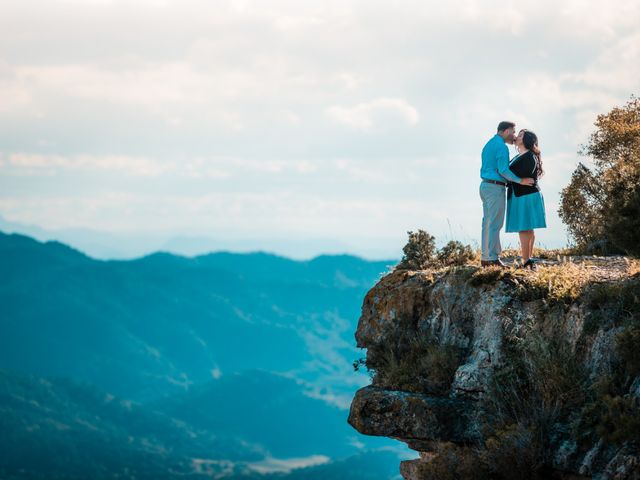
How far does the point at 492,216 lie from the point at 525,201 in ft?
2.49

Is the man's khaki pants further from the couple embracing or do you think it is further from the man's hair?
the man's hair

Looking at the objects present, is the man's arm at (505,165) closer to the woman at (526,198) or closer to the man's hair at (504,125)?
the woman at (526,198)

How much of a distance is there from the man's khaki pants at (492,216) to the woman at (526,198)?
23cm

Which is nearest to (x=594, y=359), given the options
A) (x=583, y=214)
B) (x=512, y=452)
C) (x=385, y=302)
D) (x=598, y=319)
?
(x=598, y=319)

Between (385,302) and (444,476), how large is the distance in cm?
607

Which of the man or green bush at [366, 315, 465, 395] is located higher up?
the man

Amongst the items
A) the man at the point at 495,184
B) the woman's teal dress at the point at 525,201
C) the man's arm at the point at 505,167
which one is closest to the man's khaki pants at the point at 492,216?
the man at the point at 495,184

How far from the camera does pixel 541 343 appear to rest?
605 inches

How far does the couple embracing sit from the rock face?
135 centimetres

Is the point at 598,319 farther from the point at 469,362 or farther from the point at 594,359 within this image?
the point at 469,362

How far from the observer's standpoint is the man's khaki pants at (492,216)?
19.9 m

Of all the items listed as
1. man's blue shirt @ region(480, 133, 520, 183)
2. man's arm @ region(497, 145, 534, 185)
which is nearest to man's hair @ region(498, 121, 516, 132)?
man's blue shirt @ region(480, 133, 520, 183)

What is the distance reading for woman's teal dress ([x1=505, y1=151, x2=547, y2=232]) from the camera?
64.2ft

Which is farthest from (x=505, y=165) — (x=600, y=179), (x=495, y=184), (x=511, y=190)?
(x=600, y=179)
